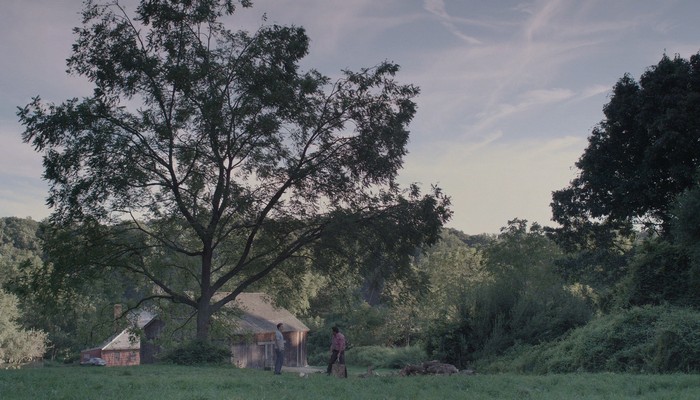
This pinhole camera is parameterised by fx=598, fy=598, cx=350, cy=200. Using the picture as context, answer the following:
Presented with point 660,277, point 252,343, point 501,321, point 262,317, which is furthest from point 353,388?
point 262,317

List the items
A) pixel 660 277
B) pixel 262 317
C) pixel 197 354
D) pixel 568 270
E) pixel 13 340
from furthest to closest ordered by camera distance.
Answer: pixel 262 317, pixel 13 340, pixel 568 270, pixel 660 277, pixel 197 354

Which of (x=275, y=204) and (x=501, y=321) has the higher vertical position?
(x=275, y=204)

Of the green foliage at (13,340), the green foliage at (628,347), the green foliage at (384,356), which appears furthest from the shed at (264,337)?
the green foliage at (628,347)

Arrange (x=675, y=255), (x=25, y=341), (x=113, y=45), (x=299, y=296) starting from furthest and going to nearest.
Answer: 1. (x=25, y=341)
2. (x=299, y=296)
3. (x=675, y=255)
4. (x=113, y=45)

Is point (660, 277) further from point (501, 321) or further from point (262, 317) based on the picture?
point (262, 317)

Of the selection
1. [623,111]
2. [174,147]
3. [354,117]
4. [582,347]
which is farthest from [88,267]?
[623,111]

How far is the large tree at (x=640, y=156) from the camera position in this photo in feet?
91.4

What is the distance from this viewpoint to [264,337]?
53.1 meters

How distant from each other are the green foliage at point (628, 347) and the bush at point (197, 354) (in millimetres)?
10674

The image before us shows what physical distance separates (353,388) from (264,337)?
4129cm

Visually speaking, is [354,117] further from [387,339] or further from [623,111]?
[387,339]

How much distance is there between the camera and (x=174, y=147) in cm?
2295

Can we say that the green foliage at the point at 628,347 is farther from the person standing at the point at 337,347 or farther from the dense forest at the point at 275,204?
the person standing at the point at 337,347

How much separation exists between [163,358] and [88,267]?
4.69 metres
